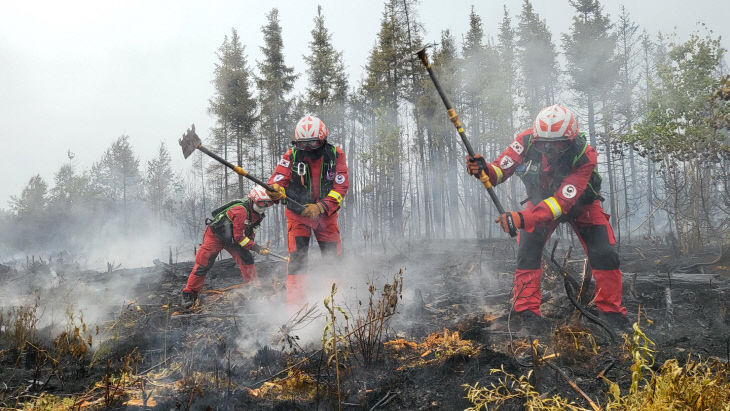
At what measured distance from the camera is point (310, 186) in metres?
4.89

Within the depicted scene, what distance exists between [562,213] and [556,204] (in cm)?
14

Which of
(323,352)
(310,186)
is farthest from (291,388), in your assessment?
(310,186)

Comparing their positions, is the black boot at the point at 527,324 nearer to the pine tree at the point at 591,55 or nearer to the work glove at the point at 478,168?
the work glove at the point at 478,168

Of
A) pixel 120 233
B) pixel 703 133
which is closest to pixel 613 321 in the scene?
pixel 703 133

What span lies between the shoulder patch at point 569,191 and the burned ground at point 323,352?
3.85ft

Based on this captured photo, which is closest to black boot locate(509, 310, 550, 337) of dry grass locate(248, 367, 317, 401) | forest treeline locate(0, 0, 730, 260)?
dry grass locate(248, 367, 317, 401)

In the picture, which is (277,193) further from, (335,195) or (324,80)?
(324,80)

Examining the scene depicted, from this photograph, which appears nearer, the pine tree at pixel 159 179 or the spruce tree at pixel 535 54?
the spruce tree at pixel 535 54

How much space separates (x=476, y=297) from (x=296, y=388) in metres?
3.39

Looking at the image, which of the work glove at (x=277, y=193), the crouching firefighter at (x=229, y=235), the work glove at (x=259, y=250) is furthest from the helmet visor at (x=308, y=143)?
the work glove at (x=259, y=250)

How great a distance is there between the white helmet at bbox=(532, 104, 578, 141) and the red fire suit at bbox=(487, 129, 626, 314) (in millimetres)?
153

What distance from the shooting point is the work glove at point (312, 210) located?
4.48 m

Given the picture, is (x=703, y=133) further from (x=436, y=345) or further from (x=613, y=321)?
(x=436, y=345)

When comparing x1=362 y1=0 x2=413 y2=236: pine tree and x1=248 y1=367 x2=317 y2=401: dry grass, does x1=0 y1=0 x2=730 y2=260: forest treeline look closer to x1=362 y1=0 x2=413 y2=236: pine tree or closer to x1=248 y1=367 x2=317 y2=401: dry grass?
x1=362 y1=0 x2=413 y2=236: pine tree
